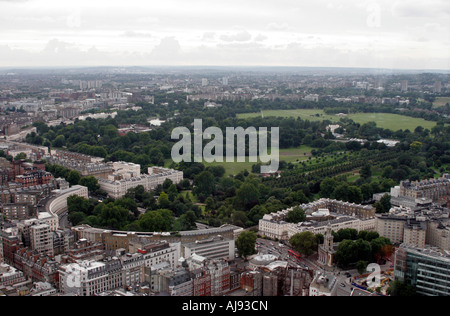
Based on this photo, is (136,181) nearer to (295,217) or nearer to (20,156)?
(295,217)

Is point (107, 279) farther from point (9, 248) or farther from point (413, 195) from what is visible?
point (413, 195)

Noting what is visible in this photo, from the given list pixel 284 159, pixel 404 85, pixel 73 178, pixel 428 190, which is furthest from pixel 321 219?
pixel 404 85

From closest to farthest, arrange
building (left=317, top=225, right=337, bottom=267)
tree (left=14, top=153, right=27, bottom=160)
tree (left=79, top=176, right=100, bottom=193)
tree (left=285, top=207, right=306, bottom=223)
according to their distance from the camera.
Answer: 1. building (left=317, top=225, right=337, bottom=267)
2. tree (left=285, top=207, right=306, bottom=223)
3. tree (left=79, top=176, right=100, bottom=193)
4. tree (left=14, top=153, right=27, bottom=160)

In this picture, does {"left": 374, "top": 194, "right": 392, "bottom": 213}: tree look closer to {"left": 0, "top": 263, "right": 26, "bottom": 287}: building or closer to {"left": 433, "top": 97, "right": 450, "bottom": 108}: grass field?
{"left": 0, "top": 263, "right": 26, "bottom": 287}: building

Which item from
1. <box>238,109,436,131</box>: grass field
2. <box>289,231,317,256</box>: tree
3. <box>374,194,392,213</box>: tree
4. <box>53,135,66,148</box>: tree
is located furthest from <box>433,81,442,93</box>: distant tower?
<box>289,231,317,256</box>: tree

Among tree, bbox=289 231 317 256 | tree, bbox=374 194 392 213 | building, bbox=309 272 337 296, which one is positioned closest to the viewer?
building, bbox=309 272 337 296

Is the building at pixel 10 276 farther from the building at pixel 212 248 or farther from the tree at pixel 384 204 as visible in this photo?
the tree at pixel 384 204
